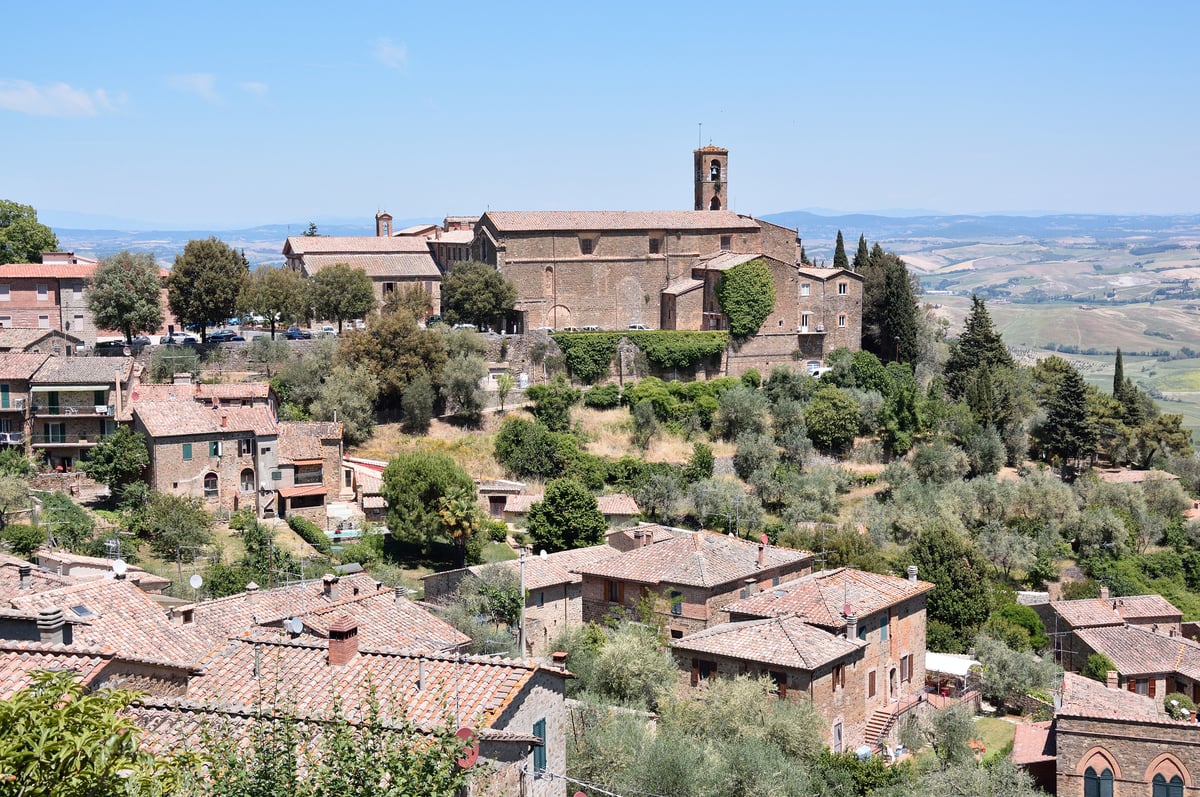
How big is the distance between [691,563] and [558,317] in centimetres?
2483

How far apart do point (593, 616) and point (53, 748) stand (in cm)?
2652

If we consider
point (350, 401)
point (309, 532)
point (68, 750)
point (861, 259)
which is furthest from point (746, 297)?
point (68, 750)

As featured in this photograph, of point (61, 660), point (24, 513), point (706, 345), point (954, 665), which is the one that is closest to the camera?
point (61, 660)

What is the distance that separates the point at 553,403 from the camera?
5078cm

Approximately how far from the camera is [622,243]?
192 ft

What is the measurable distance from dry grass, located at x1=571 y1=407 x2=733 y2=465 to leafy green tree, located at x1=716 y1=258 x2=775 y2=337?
6.19 m

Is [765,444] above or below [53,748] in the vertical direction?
below

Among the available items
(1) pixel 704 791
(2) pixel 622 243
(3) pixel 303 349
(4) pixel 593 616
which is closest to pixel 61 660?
(1) pixel 704 791

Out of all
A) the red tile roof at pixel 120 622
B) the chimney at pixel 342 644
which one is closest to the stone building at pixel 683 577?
the red tile roof at pixel 120 622

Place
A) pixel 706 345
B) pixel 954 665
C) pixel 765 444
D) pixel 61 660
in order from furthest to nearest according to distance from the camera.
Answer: pixel 706 345 → pixel 765 444 → pixel 954 665 → pixel 61 660

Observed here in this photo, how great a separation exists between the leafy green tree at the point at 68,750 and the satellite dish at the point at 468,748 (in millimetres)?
3209

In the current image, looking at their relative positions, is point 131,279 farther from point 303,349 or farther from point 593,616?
point 593,616

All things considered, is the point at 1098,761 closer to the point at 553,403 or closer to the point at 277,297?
the point at 553,403

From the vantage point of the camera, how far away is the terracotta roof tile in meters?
57.2
